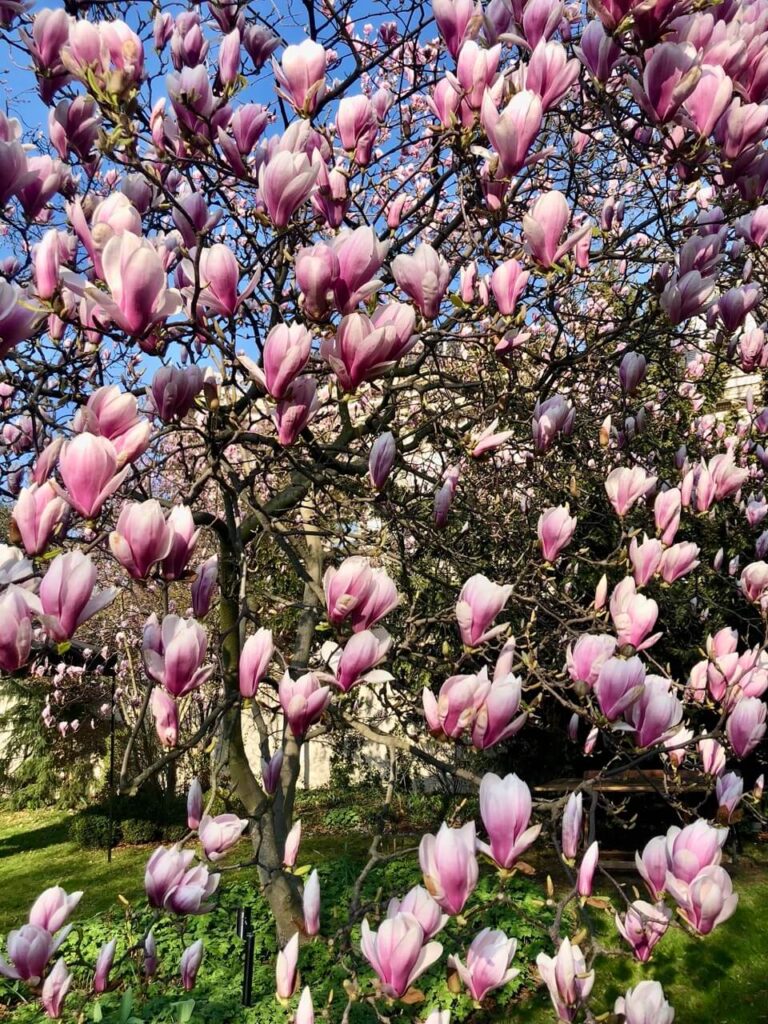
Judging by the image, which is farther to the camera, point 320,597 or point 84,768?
point 84,768

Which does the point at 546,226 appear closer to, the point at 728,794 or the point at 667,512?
the point at 667,512

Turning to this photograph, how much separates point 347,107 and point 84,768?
463 inches

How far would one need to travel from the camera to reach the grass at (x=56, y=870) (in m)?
6.29

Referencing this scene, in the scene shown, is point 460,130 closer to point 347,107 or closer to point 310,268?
point 347,107

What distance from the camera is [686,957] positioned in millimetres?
4453

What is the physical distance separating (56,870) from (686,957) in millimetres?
6201

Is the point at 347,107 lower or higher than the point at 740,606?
higher

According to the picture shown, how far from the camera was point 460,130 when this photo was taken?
1.76 meters

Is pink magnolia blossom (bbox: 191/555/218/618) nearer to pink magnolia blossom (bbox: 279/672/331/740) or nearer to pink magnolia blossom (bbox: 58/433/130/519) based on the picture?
pink magnolia blossom (bbox: 279/672/331/740)

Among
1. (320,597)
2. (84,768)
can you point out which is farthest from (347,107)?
(84,768)

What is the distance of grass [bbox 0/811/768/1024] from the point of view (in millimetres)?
3912

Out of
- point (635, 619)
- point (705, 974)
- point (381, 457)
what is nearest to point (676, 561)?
point (635, 619)

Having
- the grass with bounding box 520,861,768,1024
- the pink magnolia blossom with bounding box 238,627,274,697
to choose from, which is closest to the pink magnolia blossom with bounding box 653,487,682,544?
the pink magnolia blossom with bounding box 238,627,274,697

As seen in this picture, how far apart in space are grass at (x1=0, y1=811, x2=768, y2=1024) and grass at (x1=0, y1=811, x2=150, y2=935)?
0.02 m
